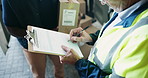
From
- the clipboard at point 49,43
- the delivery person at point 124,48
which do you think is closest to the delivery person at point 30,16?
the clipboard at point 49,43

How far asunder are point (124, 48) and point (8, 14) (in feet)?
3.00

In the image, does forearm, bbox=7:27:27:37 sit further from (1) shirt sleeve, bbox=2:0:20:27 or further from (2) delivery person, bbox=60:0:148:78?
(2) delivery person, bbox=60:0:148:78

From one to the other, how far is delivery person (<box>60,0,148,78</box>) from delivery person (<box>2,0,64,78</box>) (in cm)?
55

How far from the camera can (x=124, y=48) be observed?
0.55 metres

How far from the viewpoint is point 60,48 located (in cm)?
90

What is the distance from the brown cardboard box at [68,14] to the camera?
1167 millimetres

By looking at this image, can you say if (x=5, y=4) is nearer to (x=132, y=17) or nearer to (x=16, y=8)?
(x=16, y=8)

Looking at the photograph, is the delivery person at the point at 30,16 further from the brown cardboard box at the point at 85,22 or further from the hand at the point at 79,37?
the brown cardboard box at the point at 85,22

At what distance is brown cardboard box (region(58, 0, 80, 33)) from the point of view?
1167 millimetres

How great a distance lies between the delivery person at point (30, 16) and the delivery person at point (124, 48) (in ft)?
1.81

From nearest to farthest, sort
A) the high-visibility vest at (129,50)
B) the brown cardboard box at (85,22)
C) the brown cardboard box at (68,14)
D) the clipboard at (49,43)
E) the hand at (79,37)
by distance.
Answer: the high-visibility vest at (129,50) < the clipboard at (49,43) < the hand at (79,37) < the brown cardboard box at (68,14) < the brown cardboard box at (85,22)

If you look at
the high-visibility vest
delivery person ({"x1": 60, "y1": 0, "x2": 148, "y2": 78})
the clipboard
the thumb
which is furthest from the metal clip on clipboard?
the high-visibility vest

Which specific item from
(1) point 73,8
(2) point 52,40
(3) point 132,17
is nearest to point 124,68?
(3) point 132,17

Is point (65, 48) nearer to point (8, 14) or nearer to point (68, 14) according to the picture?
point (68, 14)
